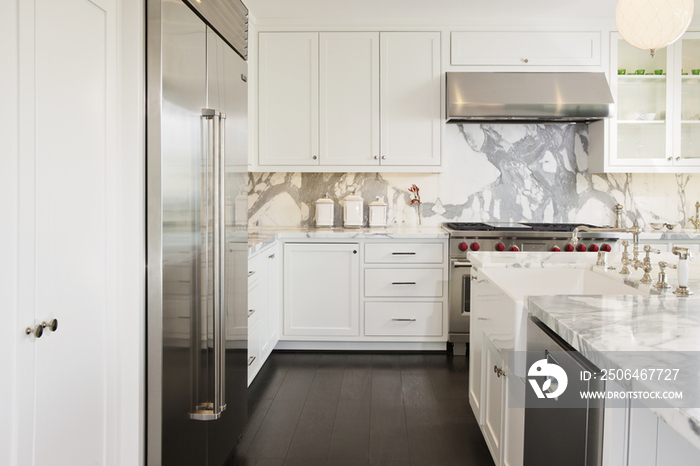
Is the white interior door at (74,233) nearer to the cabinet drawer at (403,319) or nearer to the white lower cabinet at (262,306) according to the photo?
the white lower cabinet at (262,306)

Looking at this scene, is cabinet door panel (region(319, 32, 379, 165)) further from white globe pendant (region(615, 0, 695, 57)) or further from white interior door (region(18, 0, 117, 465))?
white interior door (region(18, 0, 117, 465))

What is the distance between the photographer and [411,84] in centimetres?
352

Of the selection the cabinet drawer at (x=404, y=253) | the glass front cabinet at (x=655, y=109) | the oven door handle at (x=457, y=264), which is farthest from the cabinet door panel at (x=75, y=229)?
the glass front cabinet at (x=655, y=109)

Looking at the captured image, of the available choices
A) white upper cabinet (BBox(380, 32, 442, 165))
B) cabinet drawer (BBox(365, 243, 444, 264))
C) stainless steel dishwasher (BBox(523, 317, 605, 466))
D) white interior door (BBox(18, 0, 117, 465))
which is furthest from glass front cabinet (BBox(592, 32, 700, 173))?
white interior door (BBox(18, 0, 117, 465))

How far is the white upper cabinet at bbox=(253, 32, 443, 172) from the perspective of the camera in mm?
3521

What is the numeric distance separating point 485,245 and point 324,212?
124 cm

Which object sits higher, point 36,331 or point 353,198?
point 353,198

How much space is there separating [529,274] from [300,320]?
1879 mm

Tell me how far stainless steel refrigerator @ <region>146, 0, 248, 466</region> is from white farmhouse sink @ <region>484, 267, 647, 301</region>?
105cm

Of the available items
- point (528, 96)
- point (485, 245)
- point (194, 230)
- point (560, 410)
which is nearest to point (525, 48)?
point (528, 96)

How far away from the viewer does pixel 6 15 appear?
952 mm

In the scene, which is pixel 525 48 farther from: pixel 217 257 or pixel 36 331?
pixel 36 331

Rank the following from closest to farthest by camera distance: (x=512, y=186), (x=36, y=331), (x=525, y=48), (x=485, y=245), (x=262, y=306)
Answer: (x=36, y=331) < (x=262, y=306) < (x=485, y=245) < (x=525, y=48) < (x=512, y=186)

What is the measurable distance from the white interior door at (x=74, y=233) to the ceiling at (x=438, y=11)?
231 centimetres
